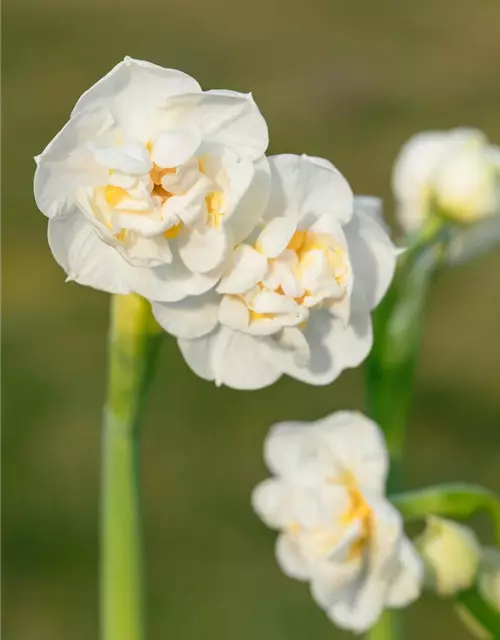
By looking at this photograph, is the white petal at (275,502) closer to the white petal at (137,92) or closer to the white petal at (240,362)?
the white petal at (240,362)

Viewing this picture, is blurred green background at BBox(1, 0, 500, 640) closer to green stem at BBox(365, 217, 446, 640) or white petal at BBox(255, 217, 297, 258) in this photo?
green stem at BBox(365, 217, 446, 640)

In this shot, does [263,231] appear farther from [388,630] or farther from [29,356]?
[29,356]

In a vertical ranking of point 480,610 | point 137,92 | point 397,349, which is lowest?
point 480,610

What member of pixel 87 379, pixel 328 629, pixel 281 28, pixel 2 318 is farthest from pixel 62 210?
pixel 281 28

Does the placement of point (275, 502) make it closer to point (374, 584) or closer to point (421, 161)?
point (374, 584)

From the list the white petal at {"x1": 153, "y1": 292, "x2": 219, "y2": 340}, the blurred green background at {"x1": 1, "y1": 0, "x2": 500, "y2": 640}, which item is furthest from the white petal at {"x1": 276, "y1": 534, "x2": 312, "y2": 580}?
the blurred green background at {"x1": 1, "y1": 0, "x2": 500, "y2": 640}

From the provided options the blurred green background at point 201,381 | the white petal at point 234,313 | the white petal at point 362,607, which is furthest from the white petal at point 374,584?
the blurred green background at point 201,381

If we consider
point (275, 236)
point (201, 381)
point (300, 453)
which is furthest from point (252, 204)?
point (201, 381)
